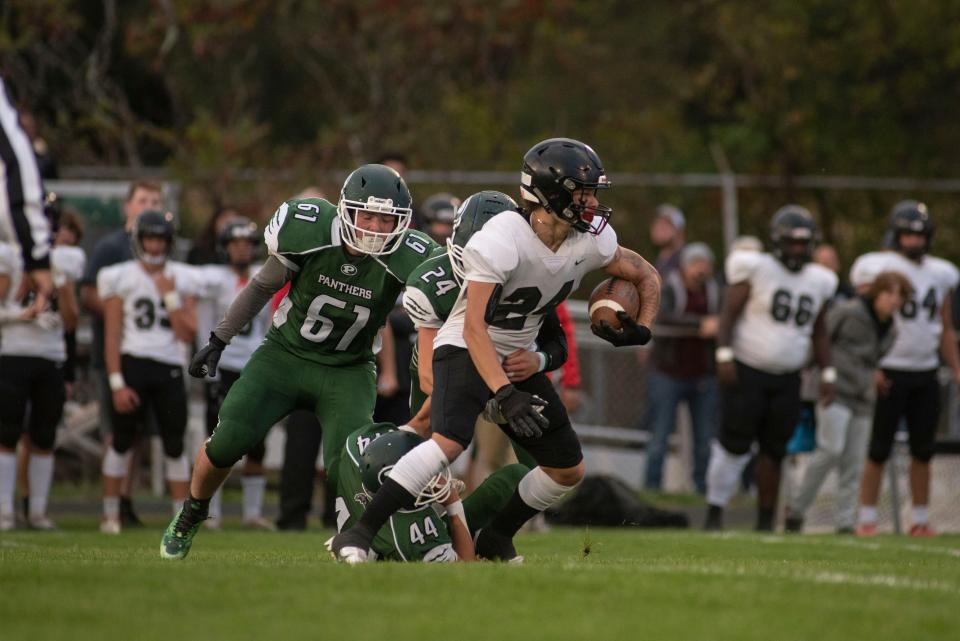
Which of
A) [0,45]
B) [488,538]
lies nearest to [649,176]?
[0,45]

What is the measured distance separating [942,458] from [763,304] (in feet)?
9.04

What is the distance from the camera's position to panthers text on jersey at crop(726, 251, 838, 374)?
1056cm

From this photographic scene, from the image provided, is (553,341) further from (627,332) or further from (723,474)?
(723,474)

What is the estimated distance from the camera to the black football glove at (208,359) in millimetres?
6884

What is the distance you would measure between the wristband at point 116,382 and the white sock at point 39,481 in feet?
2.09

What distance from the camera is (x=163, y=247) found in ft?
33.1

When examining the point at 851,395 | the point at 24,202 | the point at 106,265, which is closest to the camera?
the point at 24,202

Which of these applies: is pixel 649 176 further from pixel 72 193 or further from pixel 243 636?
pixel 243 636

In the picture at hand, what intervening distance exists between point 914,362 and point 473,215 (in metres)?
5.08

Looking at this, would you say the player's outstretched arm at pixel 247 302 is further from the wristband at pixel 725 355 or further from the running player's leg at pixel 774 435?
the running player's leg at pixel 774 435

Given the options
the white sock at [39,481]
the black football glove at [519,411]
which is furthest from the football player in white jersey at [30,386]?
the black football glove at [519,411]

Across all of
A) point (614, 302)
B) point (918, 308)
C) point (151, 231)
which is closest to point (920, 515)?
point (918, 308)

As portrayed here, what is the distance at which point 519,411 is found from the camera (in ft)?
19.8

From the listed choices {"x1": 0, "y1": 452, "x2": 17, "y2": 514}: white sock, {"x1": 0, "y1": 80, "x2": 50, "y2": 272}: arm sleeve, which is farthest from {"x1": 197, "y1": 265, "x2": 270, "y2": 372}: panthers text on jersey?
{"x1": 0, "y1": 80, "x2": 50, "y2": 272}: arm sleeve
